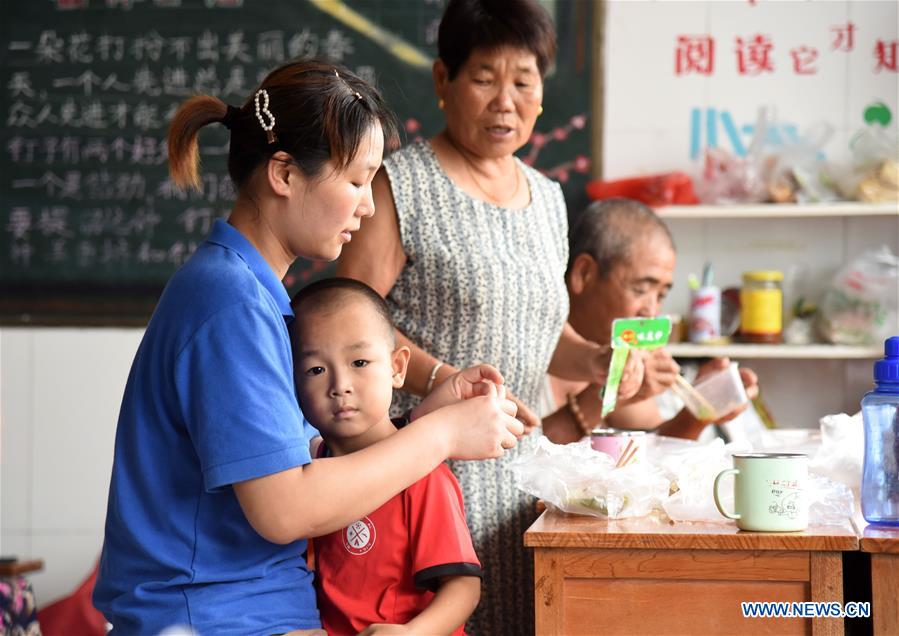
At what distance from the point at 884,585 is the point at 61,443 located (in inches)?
114

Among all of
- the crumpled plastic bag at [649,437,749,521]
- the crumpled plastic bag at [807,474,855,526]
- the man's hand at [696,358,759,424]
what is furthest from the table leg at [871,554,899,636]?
the man's hand at [696,358,759,424]

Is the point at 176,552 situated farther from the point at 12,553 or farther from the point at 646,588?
the point at 12,553

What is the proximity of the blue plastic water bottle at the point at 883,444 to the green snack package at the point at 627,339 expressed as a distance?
1.56 ft

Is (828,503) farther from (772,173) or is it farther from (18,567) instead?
Answer: (18,567)

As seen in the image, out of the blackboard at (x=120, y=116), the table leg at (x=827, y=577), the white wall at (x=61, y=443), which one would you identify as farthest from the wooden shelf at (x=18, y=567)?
the table leg at (x=827, y=577)

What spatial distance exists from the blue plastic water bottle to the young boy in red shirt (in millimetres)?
508

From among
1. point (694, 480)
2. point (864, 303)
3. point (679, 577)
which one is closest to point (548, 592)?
point (679, 577)

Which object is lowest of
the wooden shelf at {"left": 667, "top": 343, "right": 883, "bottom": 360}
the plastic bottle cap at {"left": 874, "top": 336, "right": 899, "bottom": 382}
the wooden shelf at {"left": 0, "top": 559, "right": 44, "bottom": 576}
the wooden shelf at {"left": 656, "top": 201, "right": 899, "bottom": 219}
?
the wooden shelf at {"left": 0, "top": 559, "right": 44, "bottom": 576}

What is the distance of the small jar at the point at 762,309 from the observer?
3.21m

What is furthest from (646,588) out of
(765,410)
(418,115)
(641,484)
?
(418,115)

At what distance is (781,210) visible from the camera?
10.3 ft

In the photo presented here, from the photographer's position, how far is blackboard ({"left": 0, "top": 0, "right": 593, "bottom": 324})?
3525 millimetres

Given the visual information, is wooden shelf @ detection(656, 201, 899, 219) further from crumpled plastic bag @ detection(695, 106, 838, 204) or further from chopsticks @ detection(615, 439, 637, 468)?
chopsticks @ detection(615, 439, 637, 468)

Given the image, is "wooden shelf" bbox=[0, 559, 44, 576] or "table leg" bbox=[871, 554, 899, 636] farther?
"wooden shelf" bbox=[0, 559, 44, 576]
